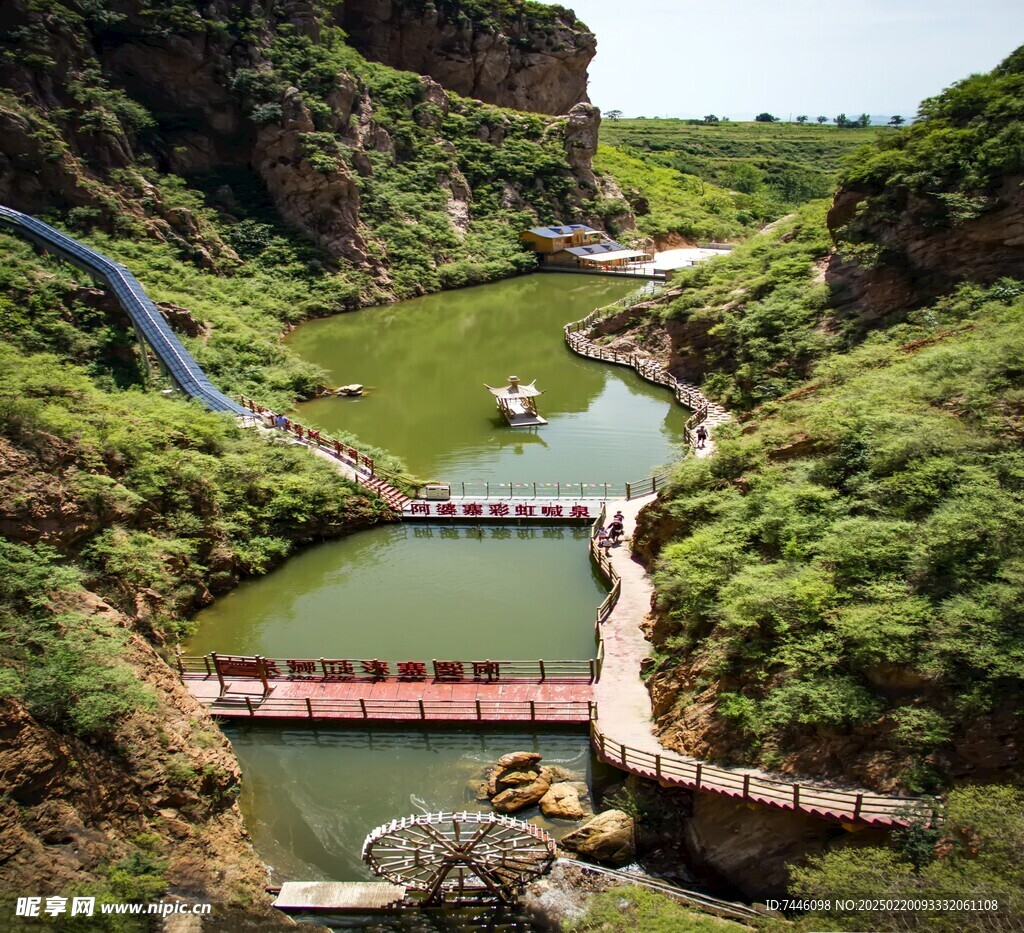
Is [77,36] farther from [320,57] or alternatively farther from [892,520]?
[892,520]

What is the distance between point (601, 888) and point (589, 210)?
3199 inches

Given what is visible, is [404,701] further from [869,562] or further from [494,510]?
[869,562]

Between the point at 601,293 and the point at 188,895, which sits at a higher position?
the point at 601,293

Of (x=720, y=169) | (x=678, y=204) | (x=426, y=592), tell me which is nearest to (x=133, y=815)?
(x=426, y=592)

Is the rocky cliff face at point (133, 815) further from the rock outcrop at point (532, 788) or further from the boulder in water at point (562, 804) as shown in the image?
the boulder in water at point (562, 804)

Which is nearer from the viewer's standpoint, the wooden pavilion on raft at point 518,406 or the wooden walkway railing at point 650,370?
the wooden walkway railing at point 650,370

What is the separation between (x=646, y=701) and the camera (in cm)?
2012

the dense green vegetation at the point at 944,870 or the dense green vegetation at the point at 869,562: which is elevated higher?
the dense green vegetation at the point at 869,562

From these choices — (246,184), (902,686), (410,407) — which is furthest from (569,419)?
(246,184)

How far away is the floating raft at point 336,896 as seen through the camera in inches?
614

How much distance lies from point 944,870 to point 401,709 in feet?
43.0

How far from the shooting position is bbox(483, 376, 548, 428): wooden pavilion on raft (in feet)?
137

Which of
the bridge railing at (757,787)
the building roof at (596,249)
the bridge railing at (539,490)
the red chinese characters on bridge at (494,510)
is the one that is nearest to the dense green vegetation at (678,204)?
the building roof at (596,249)

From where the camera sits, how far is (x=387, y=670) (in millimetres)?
22016
